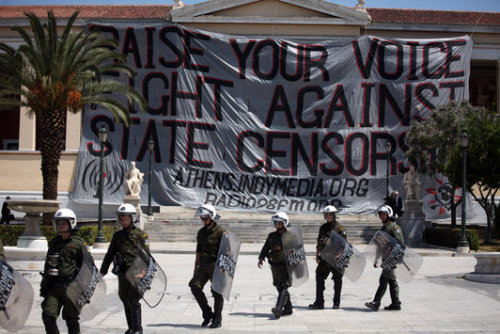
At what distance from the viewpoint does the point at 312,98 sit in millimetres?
34812

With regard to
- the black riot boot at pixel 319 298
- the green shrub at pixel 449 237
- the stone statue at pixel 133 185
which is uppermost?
the black riot boot at pixel 319 298

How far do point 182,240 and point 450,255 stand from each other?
10909mm

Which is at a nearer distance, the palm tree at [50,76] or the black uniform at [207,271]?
the black uniform at [207,271]

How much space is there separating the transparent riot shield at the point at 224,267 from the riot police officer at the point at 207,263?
0.12 meters

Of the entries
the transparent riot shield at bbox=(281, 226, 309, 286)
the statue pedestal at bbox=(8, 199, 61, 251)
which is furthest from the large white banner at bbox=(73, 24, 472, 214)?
the transparent riot shield at bbox=(281, 226, 309, 286)

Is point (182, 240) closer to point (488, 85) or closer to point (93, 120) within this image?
point (93, 120)

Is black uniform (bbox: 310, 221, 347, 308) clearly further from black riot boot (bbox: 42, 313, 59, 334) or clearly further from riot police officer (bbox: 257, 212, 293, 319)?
black riot boot (bbox: 42, 313, 59, 334)

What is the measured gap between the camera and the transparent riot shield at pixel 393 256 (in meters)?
9.75

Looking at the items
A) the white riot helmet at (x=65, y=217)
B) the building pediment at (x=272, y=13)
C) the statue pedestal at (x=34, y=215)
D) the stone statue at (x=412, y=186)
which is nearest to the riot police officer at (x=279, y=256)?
the white riot helmet at (x=65, y=217)

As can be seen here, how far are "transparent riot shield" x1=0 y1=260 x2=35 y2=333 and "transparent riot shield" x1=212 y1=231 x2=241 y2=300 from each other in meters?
2.78

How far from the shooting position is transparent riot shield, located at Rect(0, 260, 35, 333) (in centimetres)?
582

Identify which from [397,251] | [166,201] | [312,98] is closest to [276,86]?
[312,98]

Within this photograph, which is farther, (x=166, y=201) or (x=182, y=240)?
(x=166, y=201)

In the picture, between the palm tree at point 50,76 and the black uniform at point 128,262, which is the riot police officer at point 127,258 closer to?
the black uniform at point 128,262
